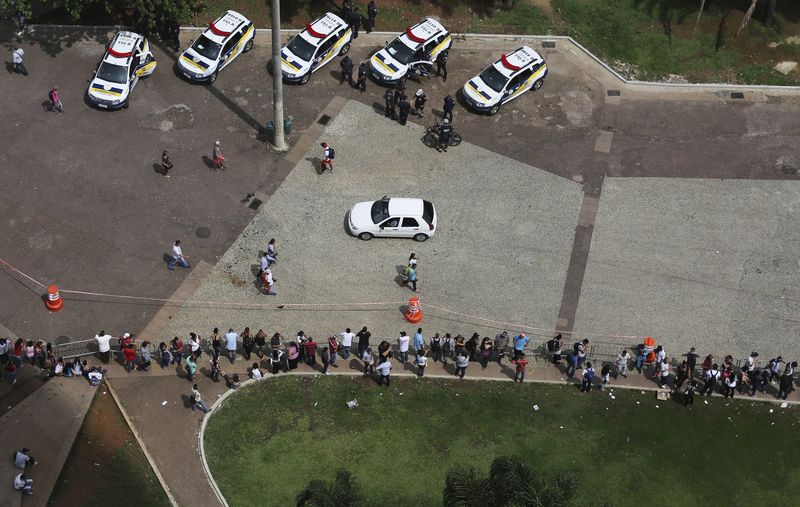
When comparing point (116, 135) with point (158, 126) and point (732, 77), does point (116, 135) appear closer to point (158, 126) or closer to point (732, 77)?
point (158, 126)

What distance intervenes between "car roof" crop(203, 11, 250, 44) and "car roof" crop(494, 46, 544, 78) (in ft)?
35.4

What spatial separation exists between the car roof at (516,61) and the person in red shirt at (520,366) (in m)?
13.2

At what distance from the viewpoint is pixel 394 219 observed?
34.8 meters

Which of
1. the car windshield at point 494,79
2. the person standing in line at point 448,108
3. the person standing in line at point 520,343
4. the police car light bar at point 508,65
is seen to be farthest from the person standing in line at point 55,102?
the person standing in line at point 520,343

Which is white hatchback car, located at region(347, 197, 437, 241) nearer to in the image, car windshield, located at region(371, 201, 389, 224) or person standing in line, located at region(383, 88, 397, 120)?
car windshield, located at region(371, 201, 389, 224)

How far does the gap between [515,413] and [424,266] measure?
21.4ft

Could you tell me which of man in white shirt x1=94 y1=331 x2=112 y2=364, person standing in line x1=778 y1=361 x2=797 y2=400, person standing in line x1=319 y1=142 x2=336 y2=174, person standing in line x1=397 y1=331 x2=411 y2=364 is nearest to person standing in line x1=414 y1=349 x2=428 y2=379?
person standing in line x1=397 y1=331 x2=411 y2=364

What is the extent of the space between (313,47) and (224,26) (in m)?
3.77

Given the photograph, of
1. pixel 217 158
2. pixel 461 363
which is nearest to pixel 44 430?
pixel 217 158

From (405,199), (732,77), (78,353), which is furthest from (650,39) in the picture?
(78,353)

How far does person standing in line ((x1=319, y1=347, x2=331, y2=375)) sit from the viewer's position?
31266mm

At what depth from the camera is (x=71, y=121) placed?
38.3 metres

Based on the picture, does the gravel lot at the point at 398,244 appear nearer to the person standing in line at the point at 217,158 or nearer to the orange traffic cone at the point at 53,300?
the person standing in line at the point at 217,158

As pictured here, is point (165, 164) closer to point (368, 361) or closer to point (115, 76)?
point (115, 76)
